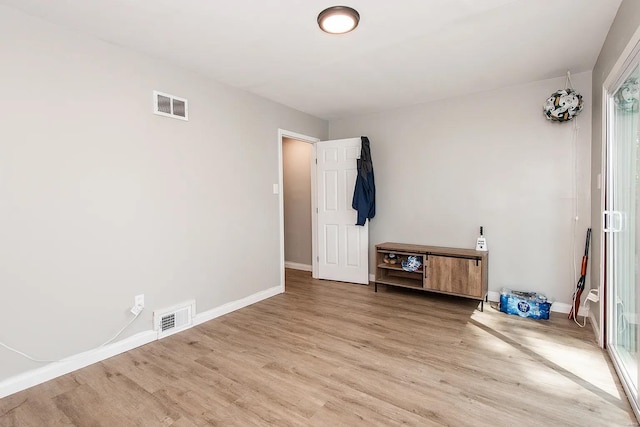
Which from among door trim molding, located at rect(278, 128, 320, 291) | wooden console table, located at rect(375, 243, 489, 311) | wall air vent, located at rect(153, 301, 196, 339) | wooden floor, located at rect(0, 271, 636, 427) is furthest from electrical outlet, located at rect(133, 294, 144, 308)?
wooden console table, located at rect(375, 243, 489, 311)

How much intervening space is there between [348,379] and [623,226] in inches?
84.4

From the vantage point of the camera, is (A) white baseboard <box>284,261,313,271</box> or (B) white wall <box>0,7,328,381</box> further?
(A) white baseboard <box>284,261,313,271</box>

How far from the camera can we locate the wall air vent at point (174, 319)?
2.74 m

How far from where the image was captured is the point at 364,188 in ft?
13.9

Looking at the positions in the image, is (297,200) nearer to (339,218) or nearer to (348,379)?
(339,218)

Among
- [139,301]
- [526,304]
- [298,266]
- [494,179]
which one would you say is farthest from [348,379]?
[298,266]

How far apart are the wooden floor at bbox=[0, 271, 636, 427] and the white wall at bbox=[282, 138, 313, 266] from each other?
2311 mm

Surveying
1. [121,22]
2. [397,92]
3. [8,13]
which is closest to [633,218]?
[397,92]

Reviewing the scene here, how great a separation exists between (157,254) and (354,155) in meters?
2.75

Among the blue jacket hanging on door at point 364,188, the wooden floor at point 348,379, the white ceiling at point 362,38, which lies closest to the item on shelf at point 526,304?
the wooden floor at point 348,379

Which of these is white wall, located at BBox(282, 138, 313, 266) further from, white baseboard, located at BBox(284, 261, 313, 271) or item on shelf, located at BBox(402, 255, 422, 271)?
item on shelf, located at BBox(402, 255, 422, 271)

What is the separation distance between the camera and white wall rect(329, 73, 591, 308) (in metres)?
3.24

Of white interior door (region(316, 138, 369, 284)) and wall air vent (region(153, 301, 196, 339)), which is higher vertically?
white interior door (region(316, 138, 369, 284))

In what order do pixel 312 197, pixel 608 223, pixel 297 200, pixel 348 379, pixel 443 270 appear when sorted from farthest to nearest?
pixel 297 200, pixel 312 197, pixel 443 270, pixel 608 223, pixel 348 379
